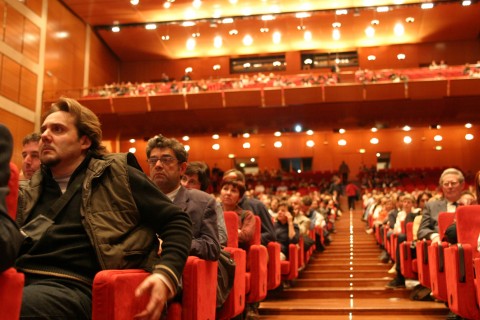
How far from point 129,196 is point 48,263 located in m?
0.28

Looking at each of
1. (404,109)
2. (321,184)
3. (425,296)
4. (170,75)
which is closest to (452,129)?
(404,109)

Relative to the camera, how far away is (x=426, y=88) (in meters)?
13.7

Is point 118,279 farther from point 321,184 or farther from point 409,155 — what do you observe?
point 409,155

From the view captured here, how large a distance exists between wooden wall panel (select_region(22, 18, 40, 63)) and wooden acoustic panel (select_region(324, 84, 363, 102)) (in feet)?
23.9

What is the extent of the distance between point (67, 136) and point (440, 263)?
2.49 meters

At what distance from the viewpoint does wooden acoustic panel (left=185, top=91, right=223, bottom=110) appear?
14102 millimetres

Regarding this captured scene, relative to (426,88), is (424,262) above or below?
Answer: below

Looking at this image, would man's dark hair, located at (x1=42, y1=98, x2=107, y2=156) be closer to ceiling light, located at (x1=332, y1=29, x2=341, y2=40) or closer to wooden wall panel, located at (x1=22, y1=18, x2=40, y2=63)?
wooden wall panel, located at (x1=22, y1=18, x2=40, y2=63)

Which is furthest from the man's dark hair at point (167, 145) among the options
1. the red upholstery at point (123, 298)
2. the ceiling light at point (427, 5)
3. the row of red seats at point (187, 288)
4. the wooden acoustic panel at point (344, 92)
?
the ceiling light at point (427, 5)

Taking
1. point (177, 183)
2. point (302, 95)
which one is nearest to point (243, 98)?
point (302, 95)

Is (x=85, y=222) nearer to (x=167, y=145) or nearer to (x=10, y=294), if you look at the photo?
(x=10, y=294)

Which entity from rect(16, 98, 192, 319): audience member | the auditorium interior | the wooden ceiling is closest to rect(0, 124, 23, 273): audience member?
rect(16, 98, 192, 319): audience member

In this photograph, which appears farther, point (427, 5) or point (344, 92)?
point (427, 5)

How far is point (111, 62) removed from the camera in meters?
17.9
